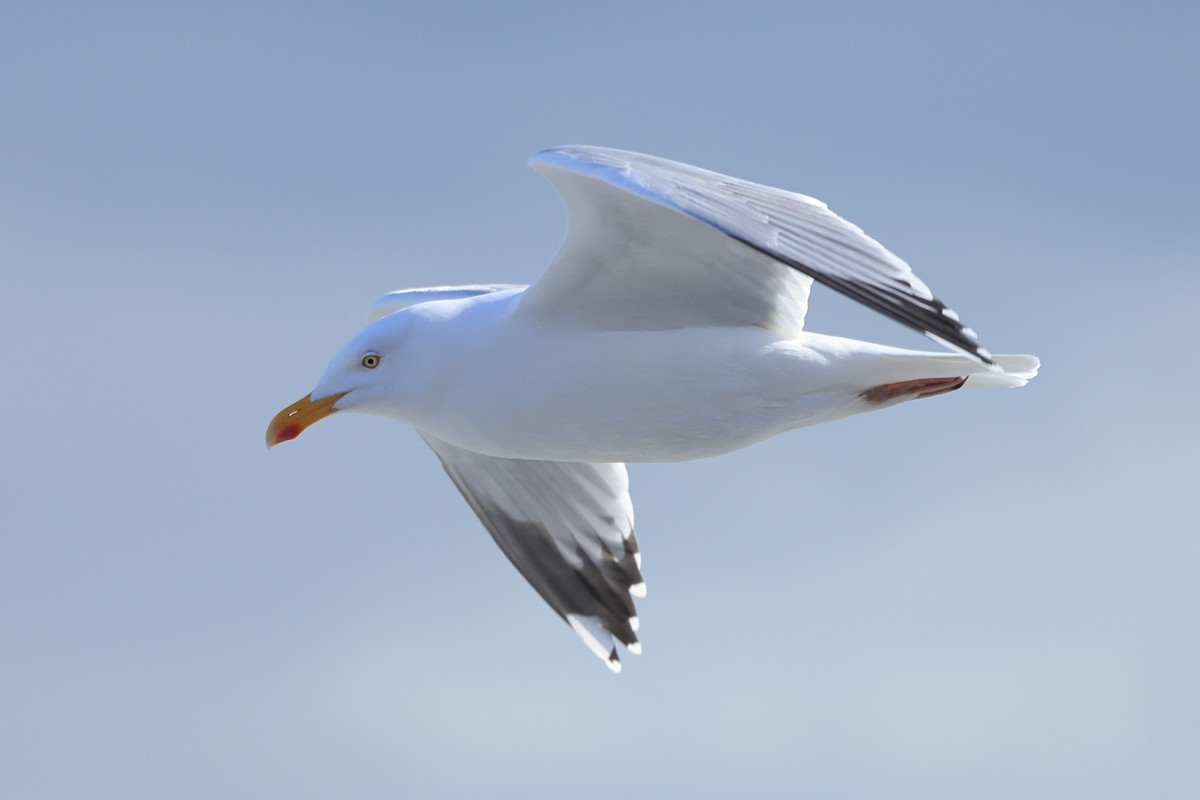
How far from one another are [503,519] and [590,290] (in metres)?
2.31

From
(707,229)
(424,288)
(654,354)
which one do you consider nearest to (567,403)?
(654,354)

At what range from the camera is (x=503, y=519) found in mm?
8156

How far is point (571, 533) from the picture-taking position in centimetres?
813

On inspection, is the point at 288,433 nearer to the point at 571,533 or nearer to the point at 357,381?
the point at 357,381

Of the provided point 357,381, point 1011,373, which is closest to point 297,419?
point 357,381

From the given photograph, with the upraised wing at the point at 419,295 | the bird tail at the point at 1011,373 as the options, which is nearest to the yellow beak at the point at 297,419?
the upraised wing at the point at 419,295

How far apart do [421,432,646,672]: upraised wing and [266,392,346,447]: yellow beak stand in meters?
1.67

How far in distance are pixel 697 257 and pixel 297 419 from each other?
1617mm

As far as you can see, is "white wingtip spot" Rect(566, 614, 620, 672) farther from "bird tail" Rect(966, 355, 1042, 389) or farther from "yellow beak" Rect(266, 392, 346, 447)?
"bird tail" Rect(966, 355, 1042, 389)

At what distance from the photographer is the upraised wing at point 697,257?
218 inches

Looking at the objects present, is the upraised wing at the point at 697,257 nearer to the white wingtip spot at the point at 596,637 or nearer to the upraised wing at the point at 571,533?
the upraised wing at the point at 571,533

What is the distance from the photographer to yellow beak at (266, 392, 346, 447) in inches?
251

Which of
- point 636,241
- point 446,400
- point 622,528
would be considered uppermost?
point 636,241

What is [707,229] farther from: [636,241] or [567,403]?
[567,403]
